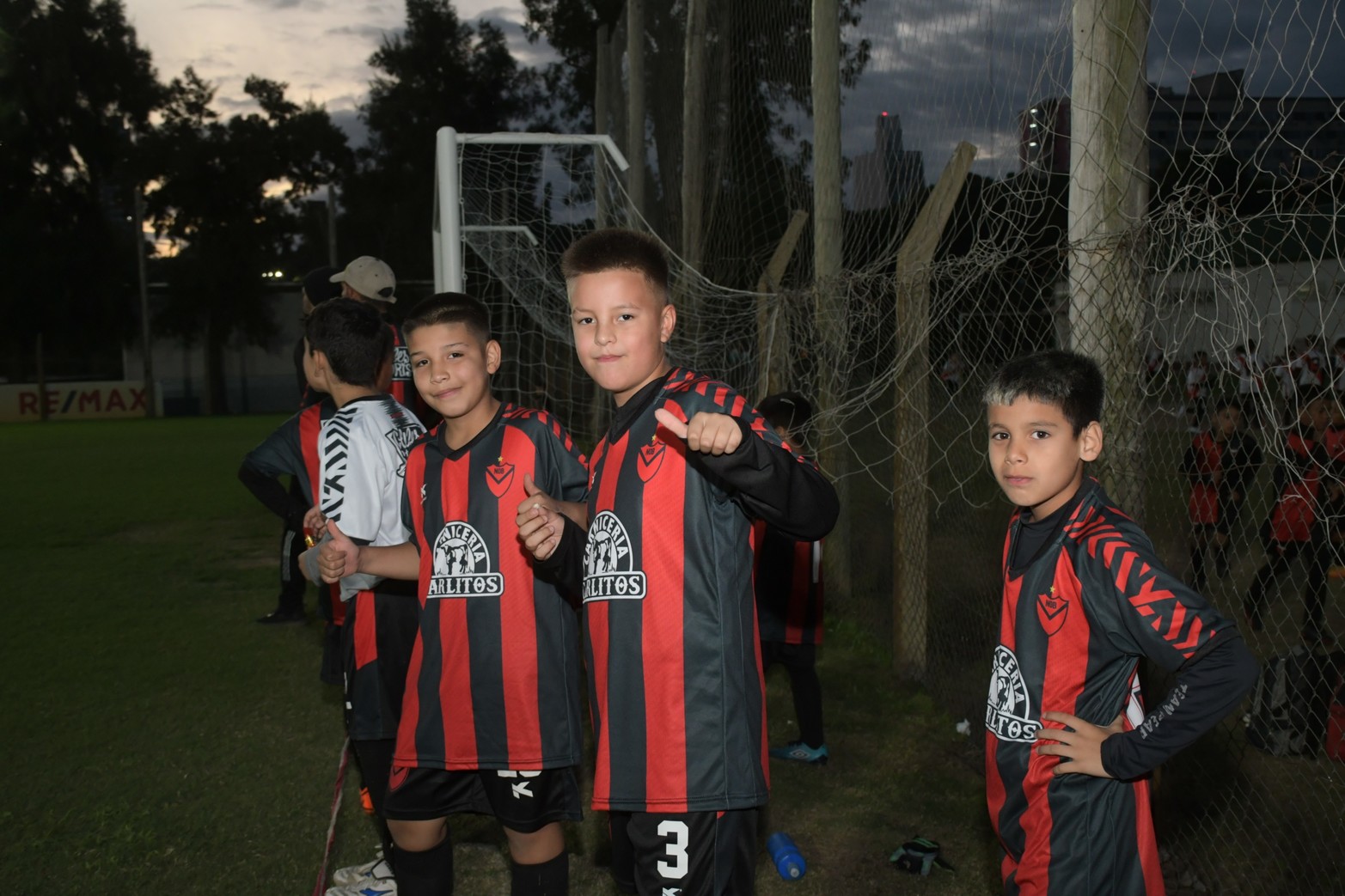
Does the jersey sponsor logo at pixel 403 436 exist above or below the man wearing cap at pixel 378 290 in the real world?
below

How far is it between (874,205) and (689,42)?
3221 millimetres

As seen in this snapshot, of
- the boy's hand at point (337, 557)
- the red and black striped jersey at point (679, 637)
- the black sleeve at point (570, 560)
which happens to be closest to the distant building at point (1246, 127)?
the red and black striped jersey at point (679, 637)

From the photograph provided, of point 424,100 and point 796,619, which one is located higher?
point 424,100

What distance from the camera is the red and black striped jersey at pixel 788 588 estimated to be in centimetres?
434

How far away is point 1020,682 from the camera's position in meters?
2.18

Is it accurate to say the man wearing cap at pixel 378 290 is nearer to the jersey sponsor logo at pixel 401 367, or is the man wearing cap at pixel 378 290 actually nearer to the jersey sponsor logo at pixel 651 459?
the jersey sponsor logo at pixel 401 367

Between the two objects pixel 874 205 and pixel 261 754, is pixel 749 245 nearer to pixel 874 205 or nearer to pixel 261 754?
pixel 874 205

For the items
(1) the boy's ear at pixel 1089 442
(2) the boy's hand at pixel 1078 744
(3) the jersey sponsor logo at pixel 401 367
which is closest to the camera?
(2) the boy's hand at pixel 1078 744

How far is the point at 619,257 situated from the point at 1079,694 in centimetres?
131

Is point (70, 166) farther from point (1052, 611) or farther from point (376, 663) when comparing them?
point (1052, 611)

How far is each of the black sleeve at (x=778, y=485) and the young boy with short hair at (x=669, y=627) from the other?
0.08ft

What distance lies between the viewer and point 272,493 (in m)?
3.63

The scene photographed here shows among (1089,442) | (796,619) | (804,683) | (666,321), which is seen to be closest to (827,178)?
(796,619)

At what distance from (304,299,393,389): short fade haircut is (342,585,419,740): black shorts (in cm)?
68
